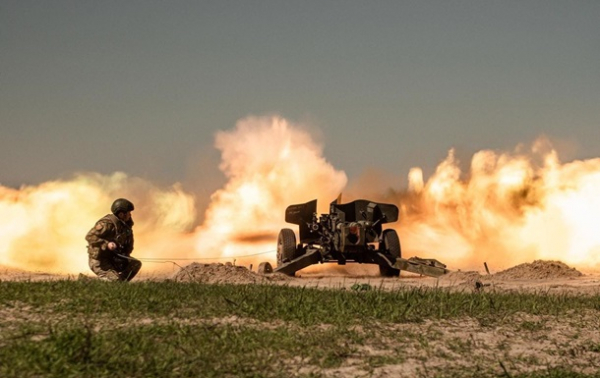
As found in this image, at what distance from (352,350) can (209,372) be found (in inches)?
73.6

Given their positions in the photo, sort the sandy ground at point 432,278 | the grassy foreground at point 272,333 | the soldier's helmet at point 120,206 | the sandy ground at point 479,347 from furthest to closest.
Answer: the sandy ground at point 432,278
the soldier's helmet at point 120,206
the sandy ground at point 479,347
the grassy foreground at point 272,333

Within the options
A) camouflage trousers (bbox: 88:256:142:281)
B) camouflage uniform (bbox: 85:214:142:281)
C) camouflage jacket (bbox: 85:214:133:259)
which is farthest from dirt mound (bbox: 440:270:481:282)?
camouflage jacket (bbox: 85:214:133:259)

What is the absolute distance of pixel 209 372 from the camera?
9109 millimetres

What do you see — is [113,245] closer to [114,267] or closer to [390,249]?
[114,267]

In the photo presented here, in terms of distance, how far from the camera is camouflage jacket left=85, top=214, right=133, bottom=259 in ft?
56.7

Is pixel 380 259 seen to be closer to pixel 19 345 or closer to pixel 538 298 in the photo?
pixel 538 298

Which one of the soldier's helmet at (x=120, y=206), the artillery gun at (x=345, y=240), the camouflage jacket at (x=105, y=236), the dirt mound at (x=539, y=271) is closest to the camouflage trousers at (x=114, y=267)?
the camouflage jacket at (x=105, y=236)

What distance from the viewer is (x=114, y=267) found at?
57.6ft

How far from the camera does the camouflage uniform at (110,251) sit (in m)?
17.3

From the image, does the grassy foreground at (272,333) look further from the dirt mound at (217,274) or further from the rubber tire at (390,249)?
the rubber tire at (390,249)

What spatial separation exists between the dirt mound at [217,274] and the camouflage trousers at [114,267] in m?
5.35

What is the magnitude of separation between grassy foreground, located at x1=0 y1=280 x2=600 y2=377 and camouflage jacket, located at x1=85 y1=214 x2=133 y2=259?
3.32 metres

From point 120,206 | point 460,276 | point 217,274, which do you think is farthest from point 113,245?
point 460,276

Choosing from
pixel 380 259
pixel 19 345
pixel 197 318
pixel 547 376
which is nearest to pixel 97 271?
pixel 197 318
